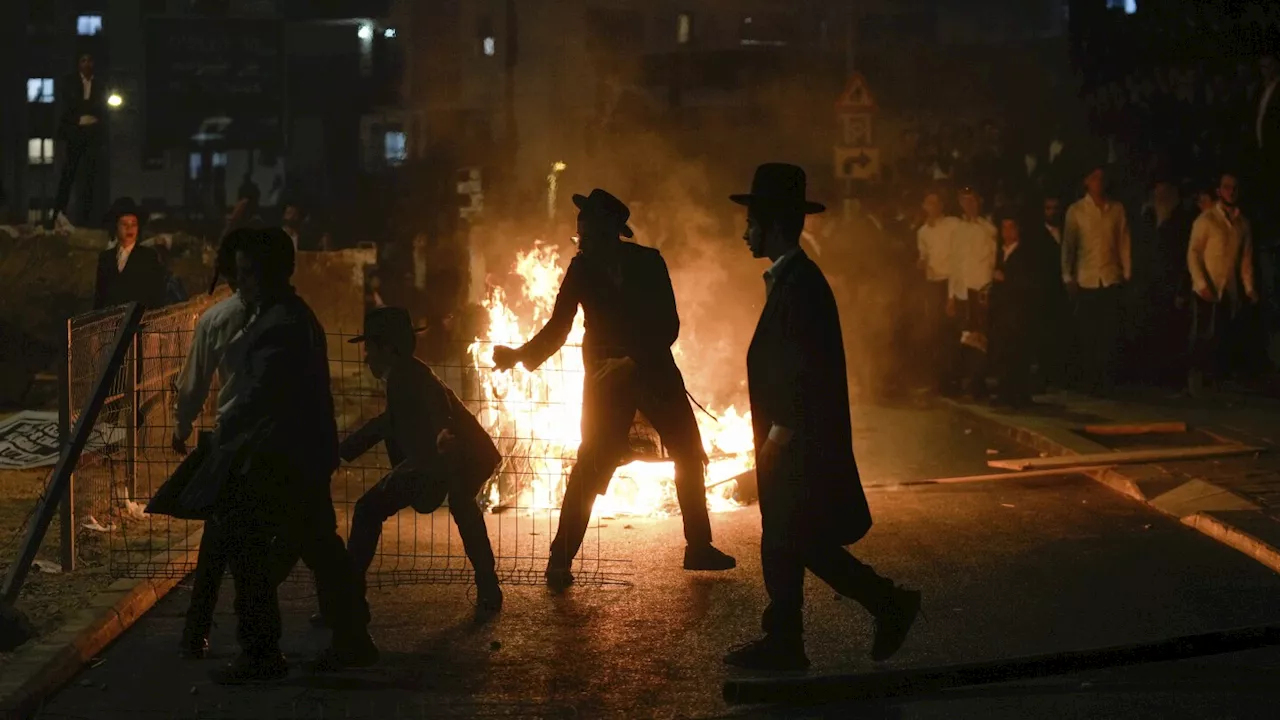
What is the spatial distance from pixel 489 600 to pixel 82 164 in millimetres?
15141

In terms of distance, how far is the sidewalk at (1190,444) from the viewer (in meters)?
8.84

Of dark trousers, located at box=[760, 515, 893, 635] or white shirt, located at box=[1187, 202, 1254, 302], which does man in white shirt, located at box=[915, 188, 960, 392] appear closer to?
white shirt, located at box=[1187, 202, 1254, 302]

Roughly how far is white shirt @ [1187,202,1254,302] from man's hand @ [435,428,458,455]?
35.5ft

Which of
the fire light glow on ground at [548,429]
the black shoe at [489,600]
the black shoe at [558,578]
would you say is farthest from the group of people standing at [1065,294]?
the black shoe at [489,600]

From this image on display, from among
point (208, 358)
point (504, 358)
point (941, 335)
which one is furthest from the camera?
point (941, 335)

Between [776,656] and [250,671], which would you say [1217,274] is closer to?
[776,656]

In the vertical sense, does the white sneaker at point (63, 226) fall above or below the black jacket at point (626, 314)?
above

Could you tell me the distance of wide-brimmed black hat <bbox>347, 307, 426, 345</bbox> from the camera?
22.7ft

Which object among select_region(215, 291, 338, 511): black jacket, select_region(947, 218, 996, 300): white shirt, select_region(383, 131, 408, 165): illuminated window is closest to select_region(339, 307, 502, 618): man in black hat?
select_region(215, 291, 338, 511): black jacket

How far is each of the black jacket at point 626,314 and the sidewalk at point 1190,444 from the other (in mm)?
3206

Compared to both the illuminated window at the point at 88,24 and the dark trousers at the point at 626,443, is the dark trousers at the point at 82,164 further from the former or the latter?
the illuminated window at the point at 88,24

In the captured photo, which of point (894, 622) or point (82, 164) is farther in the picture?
point (82, 164)

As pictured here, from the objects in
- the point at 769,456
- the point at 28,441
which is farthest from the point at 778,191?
the point at 28,441

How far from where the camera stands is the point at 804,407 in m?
5.98
